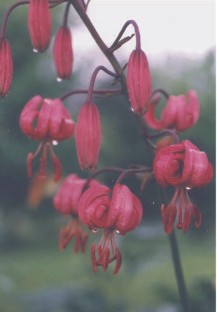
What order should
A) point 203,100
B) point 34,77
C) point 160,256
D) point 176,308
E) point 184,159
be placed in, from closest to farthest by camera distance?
point 184,159 < point 176,308 < point 160,256 < point 203,100 < point 34,77

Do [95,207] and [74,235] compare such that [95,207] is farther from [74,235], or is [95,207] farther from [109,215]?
[74,235]

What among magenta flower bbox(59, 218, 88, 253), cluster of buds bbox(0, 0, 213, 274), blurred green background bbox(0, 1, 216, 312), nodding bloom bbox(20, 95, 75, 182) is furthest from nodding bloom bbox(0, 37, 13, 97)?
blurred green background bbox(0, 1, 216, 312)

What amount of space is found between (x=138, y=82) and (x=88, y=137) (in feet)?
0.55

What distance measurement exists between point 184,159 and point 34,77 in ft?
31.3

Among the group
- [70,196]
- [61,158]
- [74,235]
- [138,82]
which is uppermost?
[138,82]

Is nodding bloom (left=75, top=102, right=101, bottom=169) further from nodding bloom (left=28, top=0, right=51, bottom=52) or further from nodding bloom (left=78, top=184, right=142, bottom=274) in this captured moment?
nodding bloom (left=28, top=0, right=51, bottom=52)

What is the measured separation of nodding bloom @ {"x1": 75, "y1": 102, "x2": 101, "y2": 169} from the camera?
1466mm

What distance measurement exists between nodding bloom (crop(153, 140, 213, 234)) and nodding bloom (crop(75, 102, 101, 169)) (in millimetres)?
142

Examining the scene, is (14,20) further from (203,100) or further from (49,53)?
(203,100)

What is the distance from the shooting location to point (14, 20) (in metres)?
10.8

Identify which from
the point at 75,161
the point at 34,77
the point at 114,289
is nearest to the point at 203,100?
the point at 75,161

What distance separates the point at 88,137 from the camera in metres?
1.48

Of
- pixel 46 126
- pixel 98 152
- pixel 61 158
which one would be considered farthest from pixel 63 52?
pixel 61 158

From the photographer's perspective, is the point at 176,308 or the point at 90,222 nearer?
the point at 90,222
